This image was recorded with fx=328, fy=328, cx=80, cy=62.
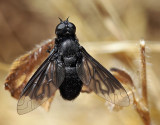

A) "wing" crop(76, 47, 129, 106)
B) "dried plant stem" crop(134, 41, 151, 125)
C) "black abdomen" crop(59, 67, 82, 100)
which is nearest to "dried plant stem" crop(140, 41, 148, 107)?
"dried plant stem" crop(134, 41, 151, 125)

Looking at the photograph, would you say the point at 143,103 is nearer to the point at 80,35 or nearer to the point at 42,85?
the point at 42,85

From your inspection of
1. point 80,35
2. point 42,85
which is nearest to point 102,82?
point 42,85

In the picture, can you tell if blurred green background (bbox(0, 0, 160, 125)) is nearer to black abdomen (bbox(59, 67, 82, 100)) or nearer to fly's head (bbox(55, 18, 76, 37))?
fly's head (bbox(55, 18, 76, 37))

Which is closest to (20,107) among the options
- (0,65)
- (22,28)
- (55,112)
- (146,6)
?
(0,65)

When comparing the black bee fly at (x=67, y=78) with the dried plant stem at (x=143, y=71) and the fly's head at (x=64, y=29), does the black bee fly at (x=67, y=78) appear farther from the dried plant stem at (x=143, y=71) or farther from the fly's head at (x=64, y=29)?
the dried plant stem at (x=143, y=71)

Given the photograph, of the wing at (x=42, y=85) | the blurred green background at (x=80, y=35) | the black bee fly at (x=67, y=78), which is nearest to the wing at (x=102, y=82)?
the black bee fly at (x=67, y=78)
